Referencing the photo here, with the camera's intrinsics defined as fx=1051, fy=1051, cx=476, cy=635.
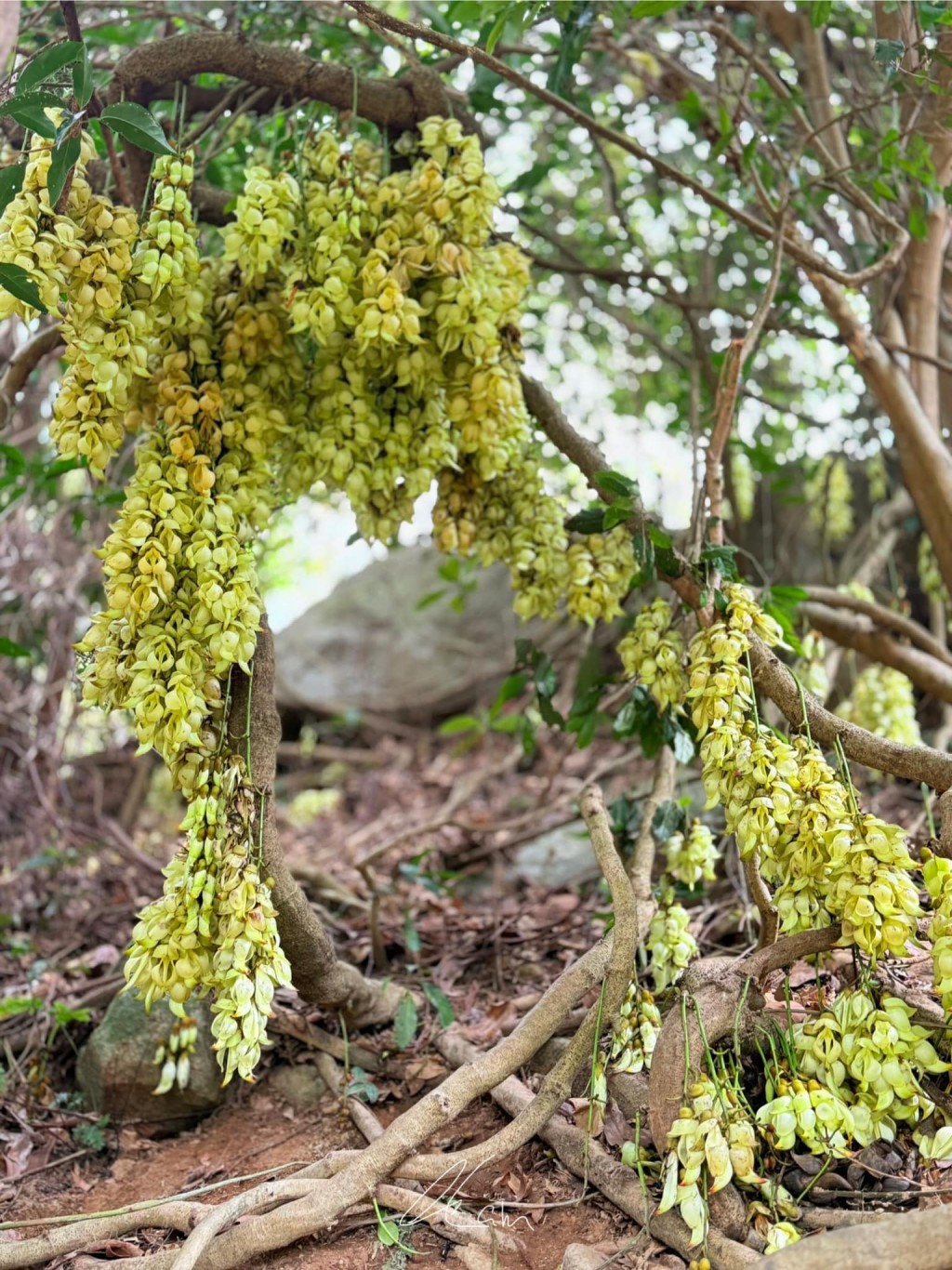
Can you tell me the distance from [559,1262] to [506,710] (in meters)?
4.04

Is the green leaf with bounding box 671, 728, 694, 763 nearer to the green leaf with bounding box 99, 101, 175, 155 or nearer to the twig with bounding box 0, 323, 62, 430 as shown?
the green leaf with bounding box 99, 101, 175, 155

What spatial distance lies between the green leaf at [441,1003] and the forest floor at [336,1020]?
5 cm

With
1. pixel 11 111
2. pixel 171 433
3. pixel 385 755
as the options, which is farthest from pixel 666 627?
pixel 385 755

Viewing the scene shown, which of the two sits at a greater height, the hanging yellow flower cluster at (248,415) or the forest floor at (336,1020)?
the hanging yellow flower cluster at (248,415)

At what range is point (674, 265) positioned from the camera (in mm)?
4930

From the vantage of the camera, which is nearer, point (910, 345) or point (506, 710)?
point (910, 345)

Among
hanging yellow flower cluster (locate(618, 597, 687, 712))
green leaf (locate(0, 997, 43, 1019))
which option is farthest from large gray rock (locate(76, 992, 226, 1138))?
hanging yellow flower cluster (locate(618, 597, 687, 712))

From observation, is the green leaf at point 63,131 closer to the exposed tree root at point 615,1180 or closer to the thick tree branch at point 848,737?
the thick tree branch at point 848,737

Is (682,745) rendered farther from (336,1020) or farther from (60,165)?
(60,165)

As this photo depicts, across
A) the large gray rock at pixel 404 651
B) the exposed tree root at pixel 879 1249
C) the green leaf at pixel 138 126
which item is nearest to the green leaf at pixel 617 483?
the green leaf at pixel 138 126

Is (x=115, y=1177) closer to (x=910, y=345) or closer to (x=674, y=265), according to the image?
(x=910, y=345)

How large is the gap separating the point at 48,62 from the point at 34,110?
0.09 m

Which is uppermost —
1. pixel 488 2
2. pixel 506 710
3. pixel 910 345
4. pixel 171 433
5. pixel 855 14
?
pixel 855 14

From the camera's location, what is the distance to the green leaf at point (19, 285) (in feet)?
5.92
